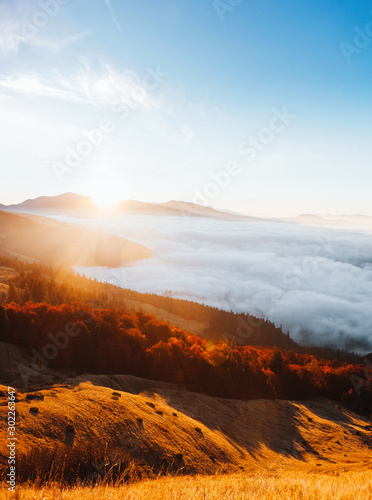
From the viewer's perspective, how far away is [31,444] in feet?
62.5

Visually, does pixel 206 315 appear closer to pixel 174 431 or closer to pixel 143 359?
pixel 143 359

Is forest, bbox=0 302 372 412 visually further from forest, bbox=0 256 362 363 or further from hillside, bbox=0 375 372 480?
forest, bbox=0 256 362 363

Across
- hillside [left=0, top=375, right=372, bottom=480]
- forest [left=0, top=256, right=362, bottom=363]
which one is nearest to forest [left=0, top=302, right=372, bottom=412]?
hillside [left=0, top=375, right=372, bottom=480]

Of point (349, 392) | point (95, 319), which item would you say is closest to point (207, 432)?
point (95, 319)

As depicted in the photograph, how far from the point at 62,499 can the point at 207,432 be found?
1069 inches

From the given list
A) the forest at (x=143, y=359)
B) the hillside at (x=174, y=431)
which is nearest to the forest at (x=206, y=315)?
the forest at (x=143, y=359)

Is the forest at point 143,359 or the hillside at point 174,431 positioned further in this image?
the forest at point 143,359

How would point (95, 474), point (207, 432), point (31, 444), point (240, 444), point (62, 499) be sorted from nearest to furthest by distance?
point (62, 499) < point (95, 474) < point (31, 444) < point (207, 432) < point (240, 444)

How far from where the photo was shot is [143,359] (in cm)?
5666

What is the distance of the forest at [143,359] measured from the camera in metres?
54.2

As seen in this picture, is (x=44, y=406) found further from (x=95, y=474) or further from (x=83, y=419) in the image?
(x=95, y=474)

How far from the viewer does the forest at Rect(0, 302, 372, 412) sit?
54219 mm

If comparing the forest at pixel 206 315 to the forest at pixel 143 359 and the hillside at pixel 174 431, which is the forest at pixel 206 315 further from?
the hillside at pixel 174 431

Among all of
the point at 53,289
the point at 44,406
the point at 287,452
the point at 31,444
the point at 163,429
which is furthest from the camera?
the point at 53,289
